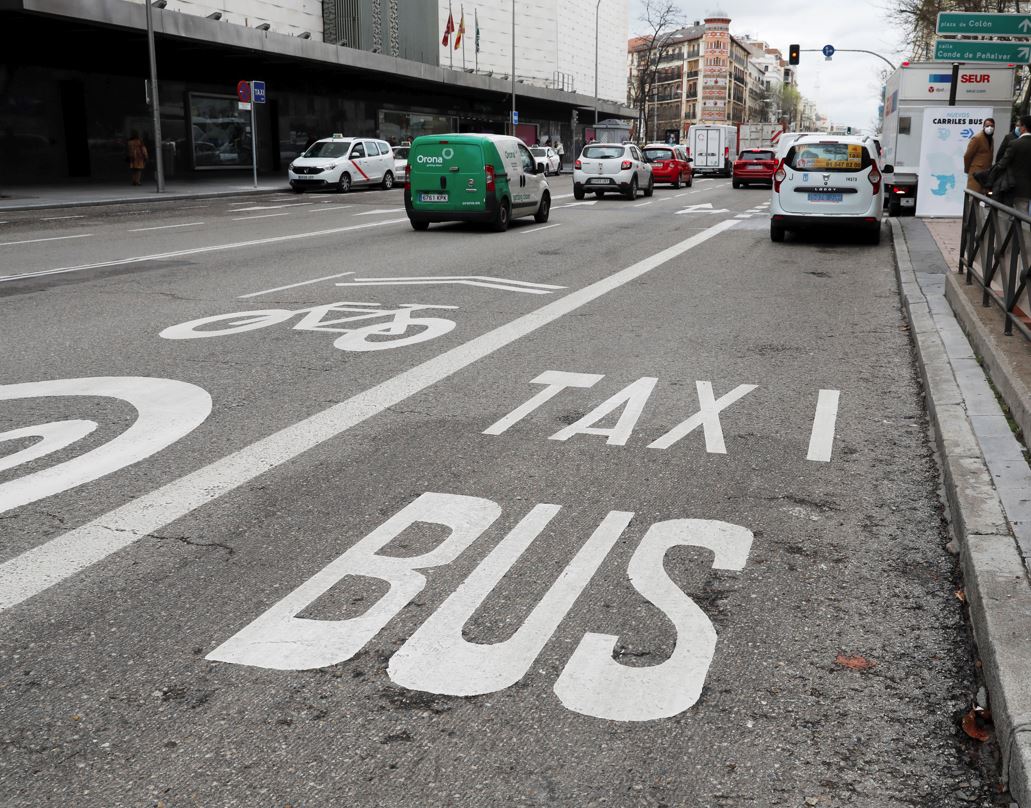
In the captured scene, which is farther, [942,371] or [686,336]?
[686,336]

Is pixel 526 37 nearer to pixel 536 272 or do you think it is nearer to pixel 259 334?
pixel 536 272

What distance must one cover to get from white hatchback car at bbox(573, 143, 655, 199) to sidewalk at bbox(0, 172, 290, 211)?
10899 millimetres

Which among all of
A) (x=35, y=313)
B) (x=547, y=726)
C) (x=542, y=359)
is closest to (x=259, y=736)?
(x=547, y=726)

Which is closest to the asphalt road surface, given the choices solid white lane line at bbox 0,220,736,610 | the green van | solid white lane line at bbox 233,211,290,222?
solid white lane line at bbox 0,220,736,610

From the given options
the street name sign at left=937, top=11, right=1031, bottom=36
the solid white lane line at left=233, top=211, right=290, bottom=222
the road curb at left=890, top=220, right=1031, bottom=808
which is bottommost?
the solid white lane line at left=233, top=211, right=290, bottom=222

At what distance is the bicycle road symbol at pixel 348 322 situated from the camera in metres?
8.79

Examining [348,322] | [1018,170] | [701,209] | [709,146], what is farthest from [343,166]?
[348,322]

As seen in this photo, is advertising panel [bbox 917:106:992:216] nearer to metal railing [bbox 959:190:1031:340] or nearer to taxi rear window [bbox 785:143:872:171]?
taxi rear window [bbox 785:143:872:171]

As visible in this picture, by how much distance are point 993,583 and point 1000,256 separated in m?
5.47

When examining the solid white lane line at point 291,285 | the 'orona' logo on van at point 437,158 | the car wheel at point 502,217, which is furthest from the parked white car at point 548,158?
the solid white lane line at point 291,285

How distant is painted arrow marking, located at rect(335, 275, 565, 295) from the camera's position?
12.1m

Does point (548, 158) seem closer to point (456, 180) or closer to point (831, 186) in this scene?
point (456, 180)

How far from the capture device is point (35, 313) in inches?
391

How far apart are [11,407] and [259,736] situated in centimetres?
425
